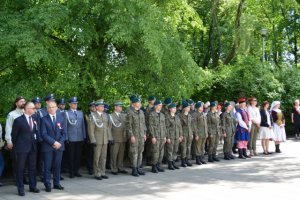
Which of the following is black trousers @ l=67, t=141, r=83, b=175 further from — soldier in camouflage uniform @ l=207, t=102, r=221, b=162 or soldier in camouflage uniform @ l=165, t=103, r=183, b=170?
soldier in camouflage uniform @ l=207, t=102, r=221, b=162

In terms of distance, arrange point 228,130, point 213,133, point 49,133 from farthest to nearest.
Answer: point 228,130 → point 213,133 → point 49,133

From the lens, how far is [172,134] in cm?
1255

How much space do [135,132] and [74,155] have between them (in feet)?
5.38

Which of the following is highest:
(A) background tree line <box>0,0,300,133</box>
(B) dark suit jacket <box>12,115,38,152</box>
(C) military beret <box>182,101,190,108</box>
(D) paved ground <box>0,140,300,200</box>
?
(A) background tree line <box>0,0,300,133</box>

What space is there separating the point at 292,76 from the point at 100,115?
13654 mm

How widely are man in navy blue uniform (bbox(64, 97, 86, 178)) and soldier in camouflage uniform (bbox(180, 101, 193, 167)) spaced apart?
3.08m

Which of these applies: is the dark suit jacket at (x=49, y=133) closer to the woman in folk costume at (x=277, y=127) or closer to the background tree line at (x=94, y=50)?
the background tree line at (x=94, y=50)

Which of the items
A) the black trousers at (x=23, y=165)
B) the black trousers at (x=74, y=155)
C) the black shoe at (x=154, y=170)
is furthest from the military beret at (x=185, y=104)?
the black trousers at (x=23, y=165)

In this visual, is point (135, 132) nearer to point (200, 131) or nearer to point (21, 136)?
point (200, 131)

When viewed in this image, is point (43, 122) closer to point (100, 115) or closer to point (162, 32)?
point (100, 115)

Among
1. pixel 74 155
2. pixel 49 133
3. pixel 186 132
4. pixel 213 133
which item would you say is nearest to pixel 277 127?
pixel 213 133

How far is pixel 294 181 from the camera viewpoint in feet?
33.9

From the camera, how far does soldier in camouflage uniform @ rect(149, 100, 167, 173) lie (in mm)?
11953

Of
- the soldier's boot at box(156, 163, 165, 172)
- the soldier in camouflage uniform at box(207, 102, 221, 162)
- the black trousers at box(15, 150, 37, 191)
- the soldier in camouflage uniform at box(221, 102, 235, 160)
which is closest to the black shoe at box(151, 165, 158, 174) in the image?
the soldier's boot at box(156, 163, 165, 172)
